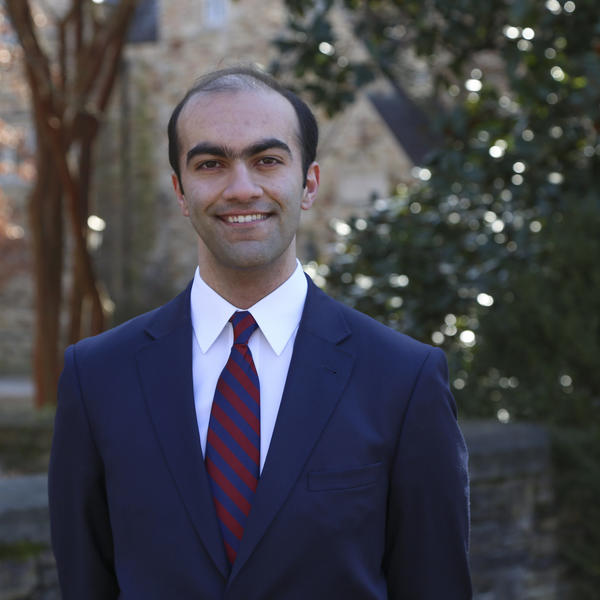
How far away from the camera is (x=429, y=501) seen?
182 centimetres

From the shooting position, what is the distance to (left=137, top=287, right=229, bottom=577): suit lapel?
1717 millimetres

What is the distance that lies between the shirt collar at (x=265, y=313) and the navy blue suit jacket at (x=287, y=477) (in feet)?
0.10

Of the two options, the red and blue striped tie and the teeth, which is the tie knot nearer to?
the red and blue striped tie

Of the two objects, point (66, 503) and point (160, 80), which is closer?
point (66, 503)

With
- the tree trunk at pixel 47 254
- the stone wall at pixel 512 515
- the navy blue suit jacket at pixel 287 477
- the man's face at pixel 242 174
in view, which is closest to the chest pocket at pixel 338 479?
the navy blue suit jacket at pixel 287 477

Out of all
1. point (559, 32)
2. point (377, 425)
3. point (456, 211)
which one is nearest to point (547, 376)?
point (456, 211)

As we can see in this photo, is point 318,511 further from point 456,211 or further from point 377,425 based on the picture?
point 456,211

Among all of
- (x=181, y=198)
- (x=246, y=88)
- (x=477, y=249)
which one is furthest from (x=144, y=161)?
(x=246, y=88)

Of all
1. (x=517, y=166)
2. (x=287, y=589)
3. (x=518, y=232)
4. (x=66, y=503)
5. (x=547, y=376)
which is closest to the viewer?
(x=287, y=589)

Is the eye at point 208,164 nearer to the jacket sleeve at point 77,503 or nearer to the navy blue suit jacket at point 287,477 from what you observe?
the navy blue suit jacket at point 287,477

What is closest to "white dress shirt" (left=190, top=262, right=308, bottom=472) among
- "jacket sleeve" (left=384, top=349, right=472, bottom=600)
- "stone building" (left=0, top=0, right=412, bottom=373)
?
"jacket sleeve" (left=384, top=349, right=472, bottom=600)

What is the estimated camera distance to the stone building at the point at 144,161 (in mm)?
15570

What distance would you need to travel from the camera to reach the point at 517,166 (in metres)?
5.54

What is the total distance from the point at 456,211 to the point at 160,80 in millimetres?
11499
